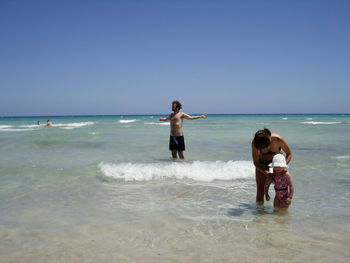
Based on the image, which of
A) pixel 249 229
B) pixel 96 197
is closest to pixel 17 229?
pixel 96 197

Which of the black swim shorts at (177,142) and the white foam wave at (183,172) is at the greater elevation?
the black swim shorts at (177,142)

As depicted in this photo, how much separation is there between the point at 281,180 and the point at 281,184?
6cm

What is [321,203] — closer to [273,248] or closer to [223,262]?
[273,248]

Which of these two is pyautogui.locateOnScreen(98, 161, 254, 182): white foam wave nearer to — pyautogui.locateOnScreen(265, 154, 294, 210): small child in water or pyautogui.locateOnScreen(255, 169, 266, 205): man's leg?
pyautogui.locateOnScreen(255, 169, 266, 205): man's leg

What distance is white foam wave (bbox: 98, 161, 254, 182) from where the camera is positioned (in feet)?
19.9

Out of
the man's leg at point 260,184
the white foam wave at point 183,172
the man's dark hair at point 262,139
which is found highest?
the man's dark hair at point 262,139

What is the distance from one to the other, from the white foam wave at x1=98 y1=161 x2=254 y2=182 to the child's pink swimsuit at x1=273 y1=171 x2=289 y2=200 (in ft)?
7.69

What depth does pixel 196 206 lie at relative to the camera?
421cm

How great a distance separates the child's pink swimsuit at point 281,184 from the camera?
3.50m

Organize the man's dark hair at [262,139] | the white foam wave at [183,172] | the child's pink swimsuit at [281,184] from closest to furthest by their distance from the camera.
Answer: the man's dark hair at [262,139] → the child's pink swimsuit at [281,184] → the white foam wave at [183,172]

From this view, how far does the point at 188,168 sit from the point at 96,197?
254 cm

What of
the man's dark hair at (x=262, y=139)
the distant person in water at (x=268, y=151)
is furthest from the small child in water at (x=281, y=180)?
the man's dark hair at (x=262, y=139)

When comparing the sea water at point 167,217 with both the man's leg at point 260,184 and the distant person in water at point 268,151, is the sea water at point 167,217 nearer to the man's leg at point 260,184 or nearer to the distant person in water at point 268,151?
the man's leg at point 260,184

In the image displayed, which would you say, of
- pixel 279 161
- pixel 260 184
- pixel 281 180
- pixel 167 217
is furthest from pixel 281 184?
pixel 167 217
